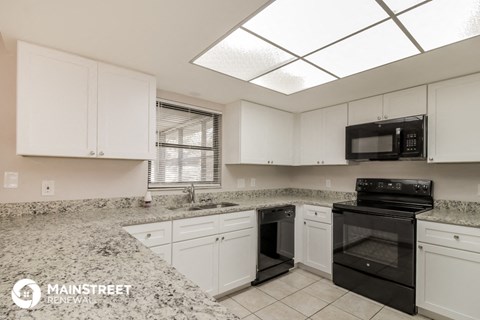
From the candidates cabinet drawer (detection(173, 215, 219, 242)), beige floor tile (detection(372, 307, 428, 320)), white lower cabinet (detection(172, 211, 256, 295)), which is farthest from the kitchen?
beige floor tile (detection(372, 307, 428, 320))

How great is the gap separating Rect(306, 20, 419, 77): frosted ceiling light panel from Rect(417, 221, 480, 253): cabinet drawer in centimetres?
143

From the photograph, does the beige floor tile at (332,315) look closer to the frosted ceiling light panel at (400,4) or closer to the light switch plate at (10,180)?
the frosted ceiling light panel at (400,4)

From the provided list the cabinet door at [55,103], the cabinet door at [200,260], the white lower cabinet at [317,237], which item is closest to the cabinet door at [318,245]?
the white lower cabinet at [317,237]

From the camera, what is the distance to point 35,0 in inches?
51.3

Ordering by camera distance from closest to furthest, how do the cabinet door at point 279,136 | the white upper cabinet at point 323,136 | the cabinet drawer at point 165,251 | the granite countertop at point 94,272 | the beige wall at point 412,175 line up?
the granite countertop at point 94,272
the cabinet drawer at point 165,251
the beige wall at point 412,175
the white upper cabinet at point 323,136
the cabinet door at point 279,136

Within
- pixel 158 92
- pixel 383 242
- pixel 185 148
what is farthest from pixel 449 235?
pixel 158 92

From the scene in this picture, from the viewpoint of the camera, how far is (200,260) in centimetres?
221

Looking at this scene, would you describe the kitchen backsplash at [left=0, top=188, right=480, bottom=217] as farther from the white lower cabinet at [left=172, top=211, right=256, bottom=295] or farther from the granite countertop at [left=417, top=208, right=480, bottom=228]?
the white lower cabinet at [left=172, top=211, right=256, bottom=295]

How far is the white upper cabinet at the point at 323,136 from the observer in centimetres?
311

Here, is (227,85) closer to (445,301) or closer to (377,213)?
(377,213)

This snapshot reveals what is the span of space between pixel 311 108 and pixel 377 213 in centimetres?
167

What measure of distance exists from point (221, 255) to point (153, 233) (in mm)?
756

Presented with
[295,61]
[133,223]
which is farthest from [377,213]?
[133,223]

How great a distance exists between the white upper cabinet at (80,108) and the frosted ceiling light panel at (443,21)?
2061 mm
